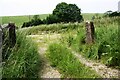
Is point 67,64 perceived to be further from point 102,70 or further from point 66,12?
point 66,12

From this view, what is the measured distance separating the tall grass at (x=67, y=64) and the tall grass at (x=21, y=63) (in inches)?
30.4

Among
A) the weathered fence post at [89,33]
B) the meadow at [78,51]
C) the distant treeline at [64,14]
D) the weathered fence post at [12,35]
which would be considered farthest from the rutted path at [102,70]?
the distant treeline at [64,14]

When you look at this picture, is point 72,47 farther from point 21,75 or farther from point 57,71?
point 21,75

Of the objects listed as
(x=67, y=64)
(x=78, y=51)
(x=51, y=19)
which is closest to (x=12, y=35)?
(x=67, y=64)

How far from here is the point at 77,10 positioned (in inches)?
1364

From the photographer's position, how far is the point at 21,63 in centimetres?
910

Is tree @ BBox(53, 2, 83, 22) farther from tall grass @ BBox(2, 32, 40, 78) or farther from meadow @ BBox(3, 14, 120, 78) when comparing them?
tall grass @ BBox(2, 32, 40, 78)

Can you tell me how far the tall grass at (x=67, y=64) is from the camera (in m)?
9.72

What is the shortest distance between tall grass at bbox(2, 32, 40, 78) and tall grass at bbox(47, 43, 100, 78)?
77cm

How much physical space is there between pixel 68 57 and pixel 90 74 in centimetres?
155

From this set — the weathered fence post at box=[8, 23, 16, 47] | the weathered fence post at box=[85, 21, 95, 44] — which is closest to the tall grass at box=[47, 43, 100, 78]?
the weathered fence post at box=[85, 21, 95, 44]

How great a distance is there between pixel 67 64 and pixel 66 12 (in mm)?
Answer: 23251

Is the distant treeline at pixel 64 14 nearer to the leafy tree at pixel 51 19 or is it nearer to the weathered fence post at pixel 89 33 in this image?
the leafy tree at pixel 51 19

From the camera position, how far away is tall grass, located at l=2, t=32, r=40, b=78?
28.7 ft
